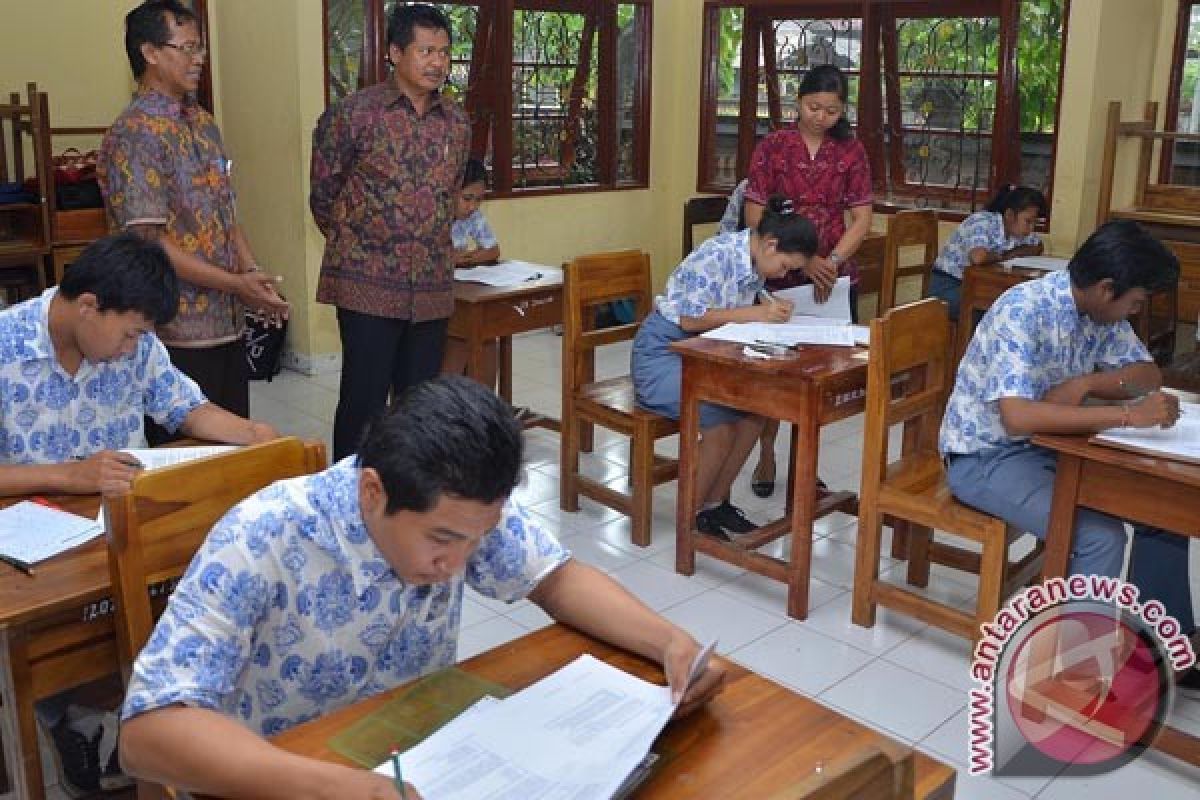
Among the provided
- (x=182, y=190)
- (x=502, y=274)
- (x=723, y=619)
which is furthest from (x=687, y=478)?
(x=182, y=190)

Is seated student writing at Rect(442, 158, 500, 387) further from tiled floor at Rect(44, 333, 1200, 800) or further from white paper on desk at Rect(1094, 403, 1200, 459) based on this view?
white paper on desk at Rect(1094, 403, 1200, 459)

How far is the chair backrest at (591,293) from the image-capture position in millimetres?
3617

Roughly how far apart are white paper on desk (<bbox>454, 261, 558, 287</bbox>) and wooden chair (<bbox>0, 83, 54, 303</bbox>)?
184cm

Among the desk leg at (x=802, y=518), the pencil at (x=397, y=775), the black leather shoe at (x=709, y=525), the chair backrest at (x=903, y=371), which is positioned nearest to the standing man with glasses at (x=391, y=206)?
the black leather shoe at (x=709, y=525)

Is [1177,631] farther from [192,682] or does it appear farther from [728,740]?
[192,682]

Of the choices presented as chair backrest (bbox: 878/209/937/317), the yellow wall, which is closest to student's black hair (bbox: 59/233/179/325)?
the yellow wall

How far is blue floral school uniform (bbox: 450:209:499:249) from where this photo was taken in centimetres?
446

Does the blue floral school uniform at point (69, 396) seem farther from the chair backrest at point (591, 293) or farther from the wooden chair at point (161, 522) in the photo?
the chair backrest at point (591, 293)

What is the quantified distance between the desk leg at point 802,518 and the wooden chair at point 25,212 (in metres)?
3.35

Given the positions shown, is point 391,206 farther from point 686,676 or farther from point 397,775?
point 397,775

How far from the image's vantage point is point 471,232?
4.48 meters

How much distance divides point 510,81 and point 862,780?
549 cm

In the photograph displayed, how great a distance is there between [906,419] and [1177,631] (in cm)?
80

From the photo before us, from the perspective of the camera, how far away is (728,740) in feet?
4.42
